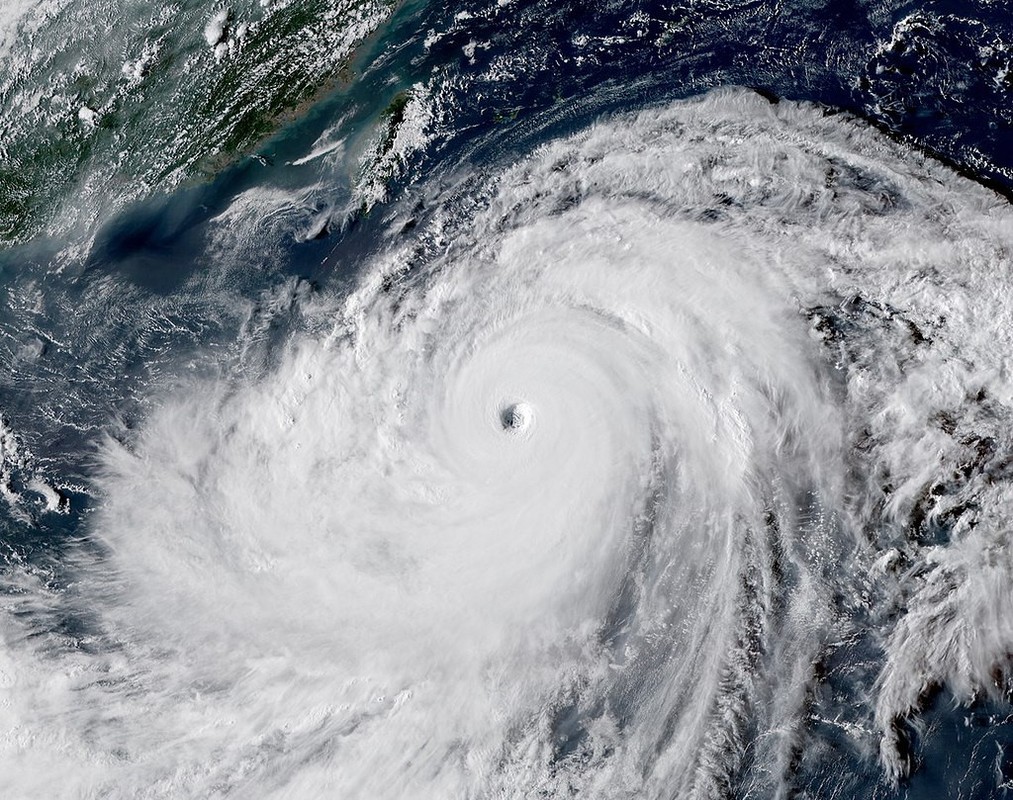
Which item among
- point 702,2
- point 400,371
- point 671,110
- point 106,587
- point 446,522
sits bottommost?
point 106,587

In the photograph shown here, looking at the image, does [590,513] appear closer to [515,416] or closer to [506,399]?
[515,416]

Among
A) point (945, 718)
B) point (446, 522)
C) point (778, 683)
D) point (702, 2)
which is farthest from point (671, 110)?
point (945, 718)

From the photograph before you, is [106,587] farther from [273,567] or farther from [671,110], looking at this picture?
[671,110]

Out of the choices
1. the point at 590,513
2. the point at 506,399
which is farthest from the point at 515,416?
the point at 590,513

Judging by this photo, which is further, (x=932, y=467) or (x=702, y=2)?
(x=702, y=2)

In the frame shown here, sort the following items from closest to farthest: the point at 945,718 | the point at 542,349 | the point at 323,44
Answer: the point at 945,718 < the point at 542,349 < the point at 323,44

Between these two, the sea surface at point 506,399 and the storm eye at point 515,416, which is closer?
the sea surface at point 506,399
